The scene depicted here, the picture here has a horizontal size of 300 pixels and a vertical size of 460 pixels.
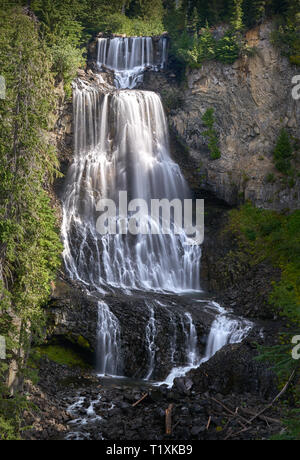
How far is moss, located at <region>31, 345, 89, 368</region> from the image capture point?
16.6 m

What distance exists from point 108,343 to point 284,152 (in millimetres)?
16876

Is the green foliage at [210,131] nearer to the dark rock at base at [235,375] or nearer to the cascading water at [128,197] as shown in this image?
the cascading water at [128,197]

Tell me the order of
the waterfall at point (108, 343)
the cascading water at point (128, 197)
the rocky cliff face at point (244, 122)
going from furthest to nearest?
the rocky cliff face at point (244, 122) < the cascading water at point (128, 197) < the waterfall at point (108, 343)

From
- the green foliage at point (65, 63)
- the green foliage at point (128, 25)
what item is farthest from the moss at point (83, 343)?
the green foliage at point (128, 25)

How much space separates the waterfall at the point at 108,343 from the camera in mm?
16922

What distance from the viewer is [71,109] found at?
27000mm

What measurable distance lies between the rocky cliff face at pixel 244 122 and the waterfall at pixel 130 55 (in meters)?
4.33

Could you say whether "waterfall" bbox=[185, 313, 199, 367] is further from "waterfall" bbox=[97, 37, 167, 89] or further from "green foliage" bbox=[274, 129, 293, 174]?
"waterfall" bbox=[97, 37, 167, 89]

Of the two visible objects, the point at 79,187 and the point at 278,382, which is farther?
the point at 79,187

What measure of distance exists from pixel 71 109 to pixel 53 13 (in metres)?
7.49
